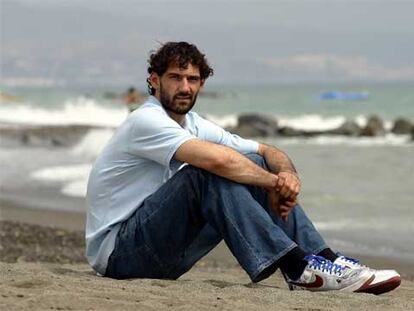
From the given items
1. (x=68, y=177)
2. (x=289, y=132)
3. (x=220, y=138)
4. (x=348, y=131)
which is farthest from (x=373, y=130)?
(x=220, y=138)

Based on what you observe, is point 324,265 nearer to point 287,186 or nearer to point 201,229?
point 287,186

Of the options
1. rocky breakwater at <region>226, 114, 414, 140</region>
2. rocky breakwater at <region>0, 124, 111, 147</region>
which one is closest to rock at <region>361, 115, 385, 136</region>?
rocky breakwater at <region>226, 114, 414, 140</region>

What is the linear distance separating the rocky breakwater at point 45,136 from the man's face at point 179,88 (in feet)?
67.1

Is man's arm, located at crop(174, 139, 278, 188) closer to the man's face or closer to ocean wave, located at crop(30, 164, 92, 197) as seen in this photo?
the man's face

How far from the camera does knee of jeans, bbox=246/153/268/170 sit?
17.9 ft

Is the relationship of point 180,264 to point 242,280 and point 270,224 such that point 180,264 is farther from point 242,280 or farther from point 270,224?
point 242,280

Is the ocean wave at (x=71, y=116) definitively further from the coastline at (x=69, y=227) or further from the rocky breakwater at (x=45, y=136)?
the coastline at (x=69, y=227)

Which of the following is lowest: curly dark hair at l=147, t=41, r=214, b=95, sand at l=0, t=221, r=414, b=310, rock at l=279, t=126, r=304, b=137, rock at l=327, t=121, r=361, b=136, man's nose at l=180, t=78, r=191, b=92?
rock at l=279, t=126, r=304, b=137

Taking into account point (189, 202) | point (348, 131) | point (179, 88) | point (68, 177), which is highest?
point (179, 88)

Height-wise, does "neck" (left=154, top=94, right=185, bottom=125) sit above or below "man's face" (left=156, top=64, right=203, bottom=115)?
below

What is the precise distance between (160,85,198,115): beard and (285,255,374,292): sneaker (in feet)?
3.28

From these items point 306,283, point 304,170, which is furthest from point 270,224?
point 304,170

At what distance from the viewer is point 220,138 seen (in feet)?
18.6

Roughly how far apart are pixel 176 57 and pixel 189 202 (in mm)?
758
